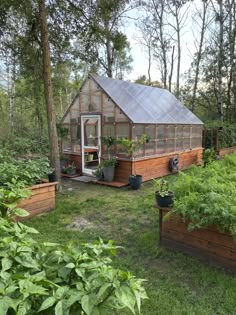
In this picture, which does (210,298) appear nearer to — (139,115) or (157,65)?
(139,115)

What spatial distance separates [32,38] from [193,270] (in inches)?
271

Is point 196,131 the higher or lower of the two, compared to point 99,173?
higher

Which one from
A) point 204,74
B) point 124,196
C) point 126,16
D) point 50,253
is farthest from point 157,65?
point 50,253

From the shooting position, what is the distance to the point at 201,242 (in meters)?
3.24

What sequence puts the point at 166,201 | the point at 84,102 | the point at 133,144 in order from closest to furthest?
the point at 166,201 → the point at 133,144 → the point at 84,102

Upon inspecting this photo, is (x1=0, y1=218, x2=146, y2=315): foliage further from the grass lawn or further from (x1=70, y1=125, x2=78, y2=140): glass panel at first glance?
(x1=70, y1=125, x2=78, y2=140): glass panel

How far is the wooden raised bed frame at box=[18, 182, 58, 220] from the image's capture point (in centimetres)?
487

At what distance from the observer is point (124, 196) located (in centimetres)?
644

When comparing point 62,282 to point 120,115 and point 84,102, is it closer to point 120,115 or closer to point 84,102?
point 120,115

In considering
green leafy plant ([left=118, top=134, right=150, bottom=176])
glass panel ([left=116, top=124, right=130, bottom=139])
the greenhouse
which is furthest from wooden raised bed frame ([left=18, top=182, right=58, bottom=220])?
glass panel ([left=116, top=124, right=130, bottom=139])

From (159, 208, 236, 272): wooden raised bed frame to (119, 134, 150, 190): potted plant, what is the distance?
10.9ft

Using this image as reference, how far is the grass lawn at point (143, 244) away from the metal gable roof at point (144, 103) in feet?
8.17

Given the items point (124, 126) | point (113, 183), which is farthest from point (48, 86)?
point (113, 183)

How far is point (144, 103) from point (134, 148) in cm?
218
